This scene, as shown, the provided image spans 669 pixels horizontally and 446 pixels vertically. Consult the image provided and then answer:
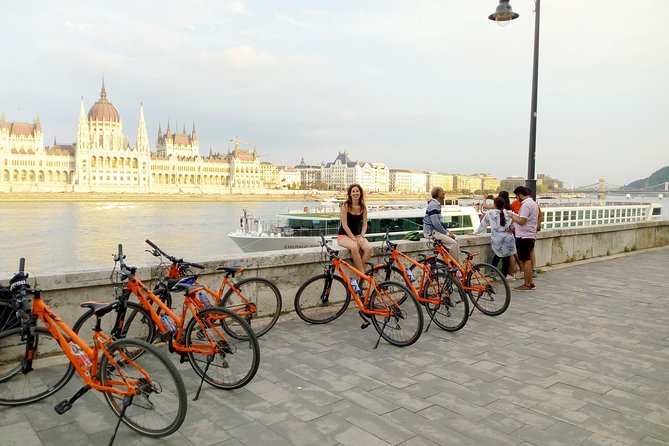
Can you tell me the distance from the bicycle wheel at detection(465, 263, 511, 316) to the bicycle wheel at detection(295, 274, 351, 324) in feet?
5.50

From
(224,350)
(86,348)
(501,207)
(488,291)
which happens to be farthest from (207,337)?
(501,207)

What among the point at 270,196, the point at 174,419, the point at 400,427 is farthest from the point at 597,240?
A: the point at 270,196

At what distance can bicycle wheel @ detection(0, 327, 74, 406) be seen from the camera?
3.80 metres

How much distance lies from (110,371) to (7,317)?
4.16 feet

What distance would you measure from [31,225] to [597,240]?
5133 centimetres

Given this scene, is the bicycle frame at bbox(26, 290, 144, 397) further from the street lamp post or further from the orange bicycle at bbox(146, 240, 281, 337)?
the street lamp post

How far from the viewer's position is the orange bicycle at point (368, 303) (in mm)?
5254

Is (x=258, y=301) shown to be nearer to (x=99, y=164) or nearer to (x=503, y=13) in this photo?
(x=503, y=13)

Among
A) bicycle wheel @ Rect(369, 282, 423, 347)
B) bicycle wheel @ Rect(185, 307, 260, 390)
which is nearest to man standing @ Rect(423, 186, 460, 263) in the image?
bicycle wheel @ Rect(369, 282, 423, 347)

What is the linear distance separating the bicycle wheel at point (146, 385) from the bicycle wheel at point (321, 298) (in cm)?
282

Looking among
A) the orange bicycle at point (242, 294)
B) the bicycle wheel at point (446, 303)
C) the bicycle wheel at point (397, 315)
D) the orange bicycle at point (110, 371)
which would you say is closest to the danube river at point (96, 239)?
the orange bicycle at point (242, 294)

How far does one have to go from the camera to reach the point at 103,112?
142 m

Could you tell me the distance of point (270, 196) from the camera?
131m

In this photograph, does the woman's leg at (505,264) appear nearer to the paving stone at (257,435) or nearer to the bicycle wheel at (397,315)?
the bicycle wheel at (397,315)
